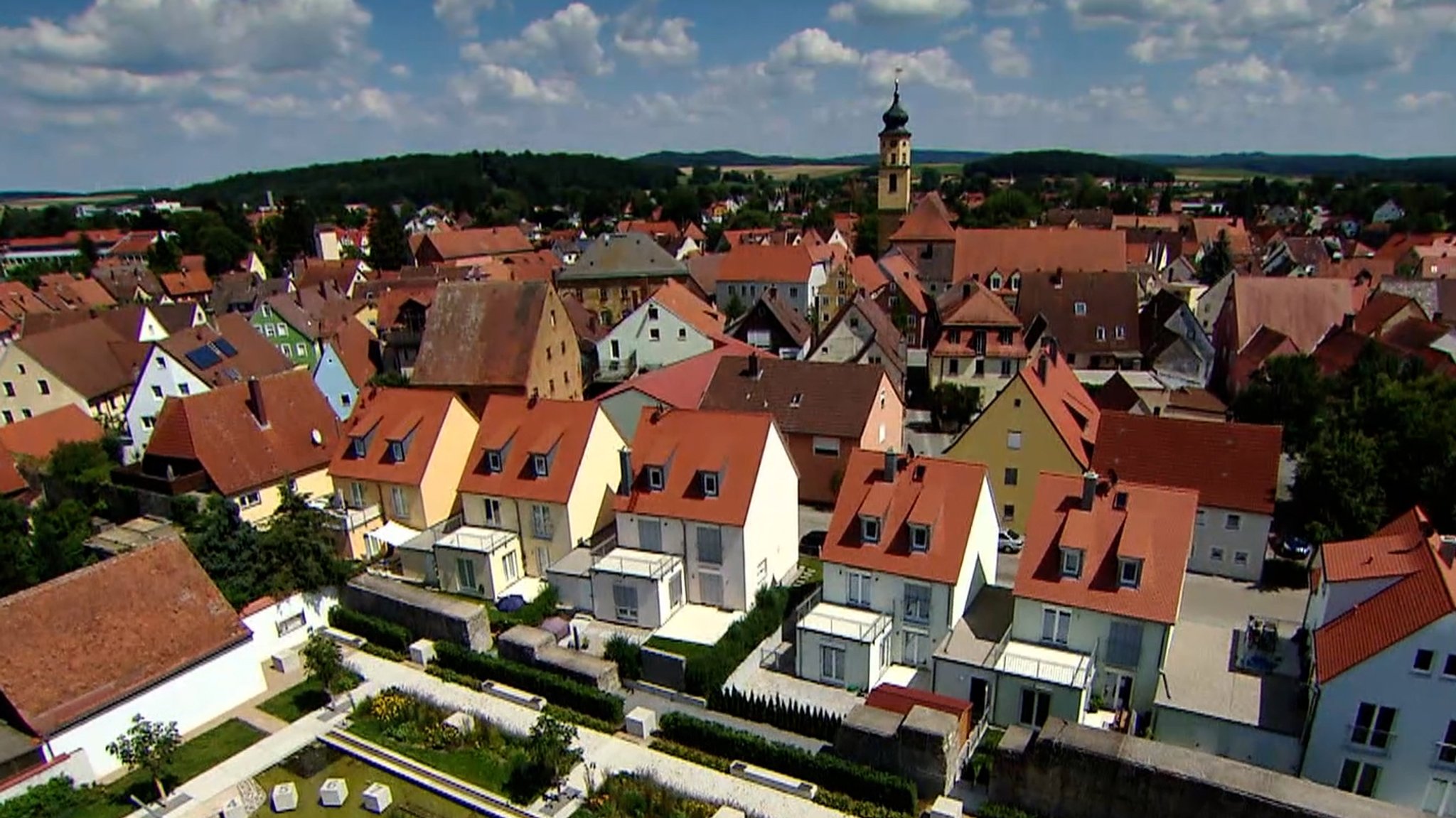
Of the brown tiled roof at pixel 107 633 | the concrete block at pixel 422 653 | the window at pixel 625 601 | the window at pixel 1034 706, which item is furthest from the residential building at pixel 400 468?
the window at pixel 1034 706

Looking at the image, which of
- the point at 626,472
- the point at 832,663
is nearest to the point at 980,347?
the point at 626,472

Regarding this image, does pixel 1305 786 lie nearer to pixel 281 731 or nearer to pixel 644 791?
pixel 644 791

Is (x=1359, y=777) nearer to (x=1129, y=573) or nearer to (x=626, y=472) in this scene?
(x=1129, y=573)

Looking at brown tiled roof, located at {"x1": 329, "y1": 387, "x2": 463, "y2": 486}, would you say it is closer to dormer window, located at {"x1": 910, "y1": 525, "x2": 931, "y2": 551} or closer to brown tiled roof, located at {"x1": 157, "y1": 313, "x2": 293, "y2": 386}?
brown tiled roof, located at {"x1": 157, "y1": 313, "x2": 293, "y2": 386}

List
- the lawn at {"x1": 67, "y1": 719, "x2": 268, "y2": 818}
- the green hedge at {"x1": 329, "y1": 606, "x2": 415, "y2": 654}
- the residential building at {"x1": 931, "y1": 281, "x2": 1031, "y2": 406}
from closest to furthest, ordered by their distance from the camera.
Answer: the lawn at {"x1": 67, "y1": 719, "x2": 268, "y2": 818}, the green hedge at {"x1": 329, "y1": 606, "x2": 415, "y2": 654}, the residential building at {"x1": 931, "y1": 281, "x2": 1031, "y2": 406}

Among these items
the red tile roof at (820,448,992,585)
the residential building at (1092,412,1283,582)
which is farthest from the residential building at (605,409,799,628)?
the residential building at (1092,412,1283,582)

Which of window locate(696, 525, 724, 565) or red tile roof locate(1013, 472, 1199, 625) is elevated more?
red tile roof locate(1013, 472, 1199, 625)
